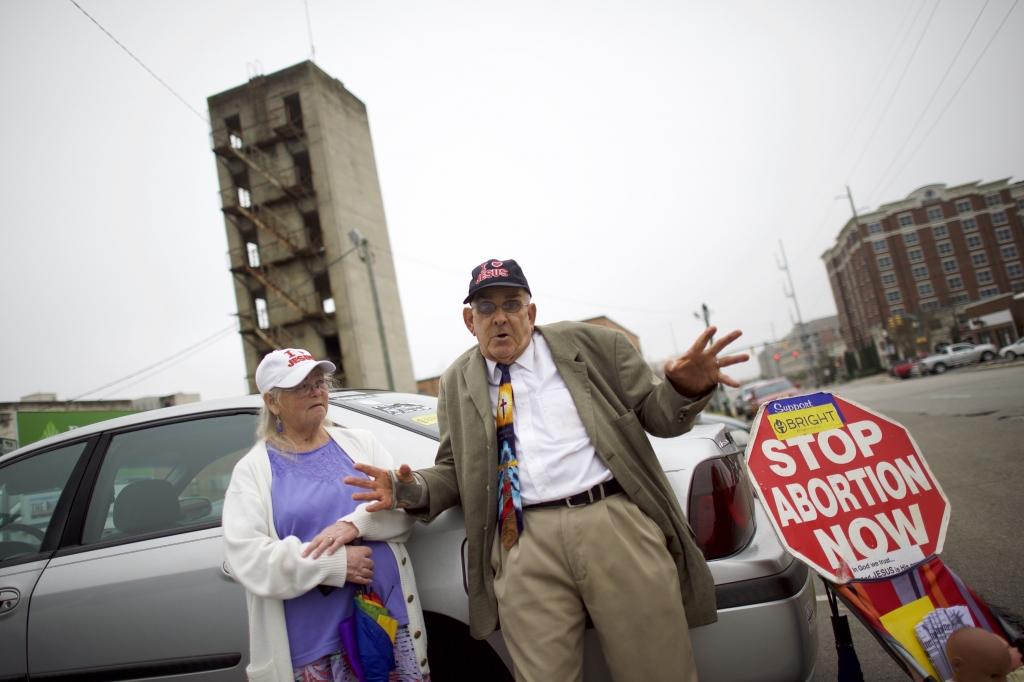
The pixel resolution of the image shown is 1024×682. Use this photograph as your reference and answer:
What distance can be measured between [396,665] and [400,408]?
1139 mm

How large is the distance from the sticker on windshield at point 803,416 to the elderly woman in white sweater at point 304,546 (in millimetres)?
1374

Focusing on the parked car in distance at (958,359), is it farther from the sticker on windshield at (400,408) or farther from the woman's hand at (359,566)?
the woman's hand at (359,566)

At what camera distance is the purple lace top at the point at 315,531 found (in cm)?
176

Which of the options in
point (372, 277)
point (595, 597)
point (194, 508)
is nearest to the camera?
point (595, 597)

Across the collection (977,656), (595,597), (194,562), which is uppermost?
(194,562)

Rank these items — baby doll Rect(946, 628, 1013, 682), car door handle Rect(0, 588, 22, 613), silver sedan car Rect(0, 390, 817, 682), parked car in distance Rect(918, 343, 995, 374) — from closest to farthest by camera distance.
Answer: baby doll Rect(946, 628, 1013, 682), silver sedan car Rect(0, 390, 817, 682), car door handle Rect(0, 588, 22, 613), parked car in distance Rect(918, 343, 995, 374)

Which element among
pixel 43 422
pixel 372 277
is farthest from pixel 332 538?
pixel 372 277

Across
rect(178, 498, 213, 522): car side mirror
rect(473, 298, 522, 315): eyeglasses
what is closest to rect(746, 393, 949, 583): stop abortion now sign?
rect(473, 298, 522, 315): eyeglasses

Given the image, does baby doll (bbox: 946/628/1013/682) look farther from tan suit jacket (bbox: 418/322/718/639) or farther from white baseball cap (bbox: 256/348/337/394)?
white baseball cap (bbox: 256/348/337/394)

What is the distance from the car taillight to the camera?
1794 mm

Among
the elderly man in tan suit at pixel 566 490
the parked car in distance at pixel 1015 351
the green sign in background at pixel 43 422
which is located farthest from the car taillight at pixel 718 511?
the parked car in distance at pixel 1015 351

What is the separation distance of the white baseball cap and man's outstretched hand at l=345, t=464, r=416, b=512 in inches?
16.7

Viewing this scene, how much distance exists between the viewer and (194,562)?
2.10 meters

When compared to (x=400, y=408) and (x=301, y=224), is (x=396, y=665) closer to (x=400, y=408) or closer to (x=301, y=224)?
(x=400, y=408)
